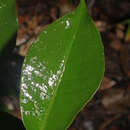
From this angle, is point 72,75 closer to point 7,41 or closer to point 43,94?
point 43,94

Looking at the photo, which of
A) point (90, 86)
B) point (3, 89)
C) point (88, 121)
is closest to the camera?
point (90, 86)

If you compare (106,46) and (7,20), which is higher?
(7,20)

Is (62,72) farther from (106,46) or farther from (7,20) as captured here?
(106,46)

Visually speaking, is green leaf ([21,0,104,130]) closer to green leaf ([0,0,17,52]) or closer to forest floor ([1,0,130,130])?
green leaf ([0,0,17,52])

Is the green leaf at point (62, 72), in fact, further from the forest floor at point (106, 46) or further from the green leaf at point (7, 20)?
the forest floor at point (106, 46)

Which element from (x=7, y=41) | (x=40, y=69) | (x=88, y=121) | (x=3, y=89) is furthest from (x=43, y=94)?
(x=88, y=121)

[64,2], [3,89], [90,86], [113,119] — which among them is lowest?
[113,119]

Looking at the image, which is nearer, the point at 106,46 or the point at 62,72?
the point at 62,72

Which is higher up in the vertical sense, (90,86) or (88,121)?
(90,86)

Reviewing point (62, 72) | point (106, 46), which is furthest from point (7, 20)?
point (106, 46)
